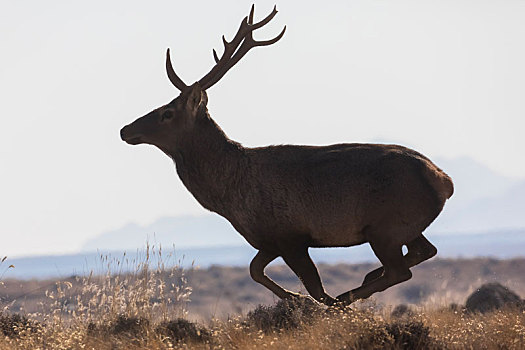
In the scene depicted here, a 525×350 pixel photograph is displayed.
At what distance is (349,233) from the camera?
1021 centimetres

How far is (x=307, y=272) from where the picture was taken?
34.2ft

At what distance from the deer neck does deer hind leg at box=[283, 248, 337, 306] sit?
883 millimetres

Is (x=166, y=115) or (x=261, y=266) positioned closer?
(x=261, y=266)

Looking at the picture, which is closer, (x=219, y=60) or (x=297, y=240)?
(x=297, y=240)

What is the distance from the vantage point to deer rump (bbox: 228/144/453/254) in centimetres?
1000

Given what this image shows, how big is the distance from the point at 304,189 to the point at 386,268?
120cm

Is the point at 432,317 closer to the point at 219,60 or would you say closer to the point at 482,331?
the point at 482,331

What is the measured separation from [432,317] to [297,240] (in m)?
1.99

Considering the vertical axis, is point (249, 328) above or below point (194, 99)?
below

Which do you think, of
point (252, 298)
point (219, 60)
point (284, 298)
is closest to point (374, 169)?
point (284, 298)

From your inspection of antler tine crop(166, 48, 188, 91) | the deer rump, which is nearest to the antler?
antler tine crop(166, 48, 188, 91)

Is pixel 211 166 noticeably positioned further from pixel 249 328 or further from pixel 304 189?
pixel 249 328

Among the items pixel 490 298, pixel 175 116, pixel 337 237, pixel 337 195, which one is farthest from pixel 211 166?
pixel 490 298

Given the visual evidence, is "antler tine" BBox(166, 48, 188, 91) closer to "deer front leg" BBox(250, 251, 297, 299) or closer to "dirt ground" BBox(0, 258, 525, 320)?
"deer front leg" BBox(250, 251, 297, 299)
